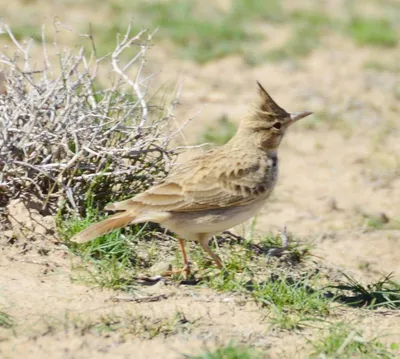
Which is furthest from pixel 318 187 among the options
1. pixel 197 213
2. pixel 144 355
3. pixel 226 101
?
pixel 144 355

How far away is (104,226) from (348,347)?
154 centimetres

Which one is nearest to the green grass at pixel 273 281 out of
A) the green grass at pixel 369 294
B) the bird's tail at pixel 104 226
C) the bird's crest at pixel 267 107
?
the green grass at pixel 369 294

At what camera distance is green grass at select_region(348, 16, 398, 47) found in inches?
430

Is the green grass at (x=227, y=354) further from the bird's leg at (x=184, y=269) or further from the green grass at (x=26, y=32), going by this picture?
the green grass at (x=26, y=32)

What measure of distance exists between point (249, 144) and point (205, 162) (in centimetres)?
35

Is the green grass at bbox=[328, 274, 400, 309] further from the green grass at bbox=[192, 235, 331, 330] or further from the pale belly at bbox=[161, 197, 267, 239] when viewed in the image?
the pale belly at bbox=[161, 197, 267, 239]

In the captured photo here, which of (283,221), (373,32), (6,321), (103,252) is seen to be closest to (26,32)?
(373,32)

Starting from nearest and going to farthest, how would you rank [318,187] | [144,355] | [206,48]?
[144,355] → [318,187] → [206,48]

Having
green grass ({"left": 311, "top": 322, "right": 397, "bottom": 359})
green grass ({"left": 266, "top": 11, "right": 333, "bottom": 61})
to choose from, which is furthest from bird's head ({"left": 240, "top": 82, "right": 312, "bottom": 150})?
green grass ({"left": 266, "top": 11, "right": 333, "bottom": 61})

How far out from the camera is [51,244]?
18.5 feet

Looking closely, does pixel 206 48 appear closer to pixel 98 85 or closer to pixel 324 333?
pixel 98 85

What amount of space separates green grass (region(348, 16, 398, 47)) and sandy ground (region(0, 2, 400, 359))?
0.13 m

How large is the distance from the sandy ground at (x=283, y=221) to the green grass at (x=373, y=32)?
0.13 metres

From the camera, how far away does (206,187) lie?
545 cm
